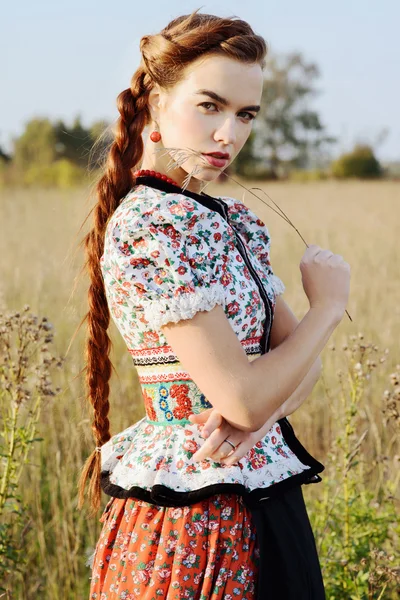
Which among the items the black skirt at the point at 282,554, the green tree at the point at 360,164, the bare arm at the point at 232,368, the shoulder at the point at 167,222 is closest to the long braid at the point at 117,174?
the shoulder at the point at 167,222

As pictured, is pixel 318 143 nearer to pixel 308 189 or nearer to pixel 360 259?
pixel 308 189

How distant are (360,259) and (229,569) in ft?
19.8

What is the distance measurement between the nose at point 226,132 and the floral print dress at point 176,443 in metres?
0.13

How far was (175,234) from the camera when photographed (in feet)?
4.69

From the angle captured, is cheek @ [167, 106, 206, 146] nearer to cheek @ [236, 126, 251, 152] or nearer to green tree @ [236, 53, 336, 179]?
cheek @ [236, 126, 251, 152]

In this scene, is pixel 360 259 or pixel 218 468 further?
pixel 360 259

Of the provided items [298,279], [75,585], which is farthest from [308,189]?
[75,585]

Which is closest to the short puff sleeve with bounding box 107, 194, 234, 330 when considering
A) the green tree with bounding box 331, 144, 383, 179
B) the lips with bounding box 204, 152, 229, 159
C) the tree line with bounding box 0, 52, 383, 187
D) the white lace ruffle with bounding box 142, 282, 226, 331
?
the white lace ruffle with bounding box 142, 282, 226, 331

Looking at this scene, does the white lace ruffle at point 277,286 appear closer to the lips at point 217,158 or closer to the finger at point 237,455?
the lips at point 217,158

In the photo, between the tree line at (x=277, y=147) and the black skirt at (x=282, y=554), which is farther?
the tree line at (x=277, y=147)

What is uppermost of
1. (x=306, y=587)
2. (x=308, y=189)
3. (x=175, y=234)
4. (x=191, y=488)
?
(x=308, y=189)

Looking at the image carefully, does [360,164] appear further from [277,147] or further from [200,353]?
[200,353]

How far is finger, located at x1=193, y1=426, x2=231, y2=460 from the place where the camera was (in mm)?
1378

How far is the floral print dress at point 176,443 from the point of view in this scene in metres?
1.41
